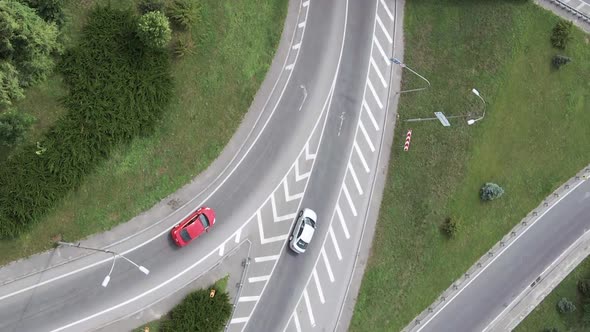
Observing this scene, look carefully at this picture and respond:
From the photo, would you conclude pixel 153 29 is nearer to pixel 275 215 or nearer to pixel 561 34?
pixel 275 215

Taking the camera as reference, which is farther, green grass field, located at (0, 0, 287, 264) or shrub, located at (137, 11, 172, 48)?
green grass field, located at (0, 0, 287, 264)

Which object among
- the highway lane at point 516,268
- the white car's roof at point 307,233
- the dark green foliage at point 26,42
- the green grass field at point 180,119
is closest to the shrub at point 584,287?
the highway lane at point 516,268

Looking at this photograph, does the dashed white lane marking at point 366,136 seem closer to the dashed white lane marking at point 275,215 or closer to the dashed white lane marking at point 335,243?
the dashed white lane marking at point 335,243

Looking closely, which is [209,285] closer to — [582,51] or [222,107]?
[222,107]

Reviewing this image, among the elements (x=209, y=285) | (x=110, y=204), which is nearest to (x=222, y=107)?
(x=110, y=204)

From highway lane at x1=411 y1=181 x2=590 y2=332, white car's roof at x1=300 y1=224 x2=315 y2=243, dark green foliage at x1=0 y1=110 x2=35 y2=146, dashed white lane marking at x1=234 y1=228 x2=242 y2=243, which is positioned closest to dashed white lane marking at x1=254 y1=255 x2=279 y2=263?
dashed white lane marking at x1=234 y1=228 x2=242 y2=243

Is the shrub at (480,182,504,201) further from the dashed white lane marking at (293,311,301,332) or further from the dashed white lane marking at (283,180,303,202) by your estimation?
the dashed white lane marking at (293,311,301,332)
